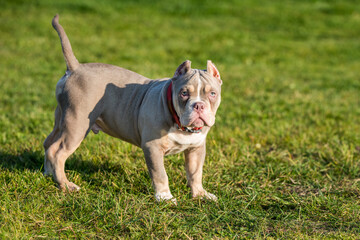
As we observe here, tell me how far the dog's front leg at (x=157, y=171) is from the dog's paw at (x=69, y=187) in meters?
0.68

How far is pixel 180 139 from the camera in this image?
148 inches

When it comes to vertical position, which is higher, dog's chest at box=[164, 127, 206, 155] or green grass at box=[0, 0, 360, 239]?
dog's chest at box=[164, 127, 206, 155]

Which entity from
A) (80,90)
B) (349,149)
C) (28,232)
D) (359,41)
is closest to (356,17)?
(359,41)

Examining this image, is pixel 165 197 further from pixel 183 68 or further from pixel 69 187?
pixel 183 68

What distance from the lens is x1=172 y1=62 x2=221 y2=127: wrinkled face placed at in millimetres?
3393

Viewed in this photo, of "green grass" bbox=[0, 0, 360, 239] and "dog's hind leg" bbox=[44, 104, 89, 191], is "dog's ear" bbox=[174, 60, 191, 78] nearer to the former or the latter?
"dog's hind leg" bbox=[44, 104, 89, 191]

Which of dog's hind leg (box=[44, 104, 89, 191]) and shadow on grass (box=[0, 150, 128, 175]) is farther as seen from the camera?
shadow on grass (box=[0, 150, 128, 175])

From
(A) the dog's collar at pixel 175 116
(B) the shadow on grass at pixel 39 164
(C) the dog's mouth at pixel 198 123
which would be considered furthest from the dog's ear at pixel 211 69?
(B) the shadow on grass at pixel 39 164

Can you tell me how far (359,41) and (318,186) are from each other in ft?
31.8

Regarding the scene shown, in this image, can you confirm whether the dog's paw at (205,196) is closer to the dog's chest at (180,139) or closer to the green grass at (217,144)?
the green grass at (217,144)

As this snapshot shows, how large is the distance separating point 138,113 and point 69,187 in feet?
2.85

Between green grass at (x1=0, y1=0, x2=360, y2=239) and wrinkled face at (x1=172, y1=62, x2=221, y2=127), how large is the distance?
0.75 meters

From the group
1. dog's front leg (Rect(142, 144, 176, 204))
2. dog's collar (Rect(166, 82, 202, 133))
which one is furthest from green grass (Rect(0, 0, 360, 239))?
dog's collar (Rect(166, 82, 202, 133))

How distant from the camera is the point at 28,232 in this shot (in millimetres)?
3256
